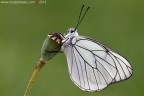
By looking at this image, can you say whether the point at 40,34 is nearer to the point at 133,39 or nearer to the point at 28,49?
the point at 28,49

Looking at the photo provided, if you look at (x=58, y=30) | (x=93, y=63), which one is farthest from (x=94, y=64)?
(x=58, y=30)

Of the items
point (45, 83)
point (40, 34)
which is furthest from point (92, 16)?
point (45, 83)

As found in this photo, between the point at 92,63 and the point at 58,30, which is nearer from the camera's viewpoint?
the point at 92,63

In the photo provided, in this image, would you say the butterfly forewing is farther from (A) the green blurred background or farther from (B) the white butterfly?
(A) the green blurred background

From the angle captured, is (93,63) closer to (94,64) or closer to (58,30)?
(94,64)

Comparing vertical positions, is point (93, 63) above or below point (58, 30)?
below

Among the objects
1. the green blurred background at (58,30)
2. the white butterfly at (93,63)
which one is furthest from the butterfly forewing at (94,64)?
the green blurred background at (58,30)

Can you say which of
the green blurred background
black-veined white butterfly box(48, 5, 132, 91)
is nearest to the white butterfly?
black-veined white butterfly box(48, 5, 132, 91)
